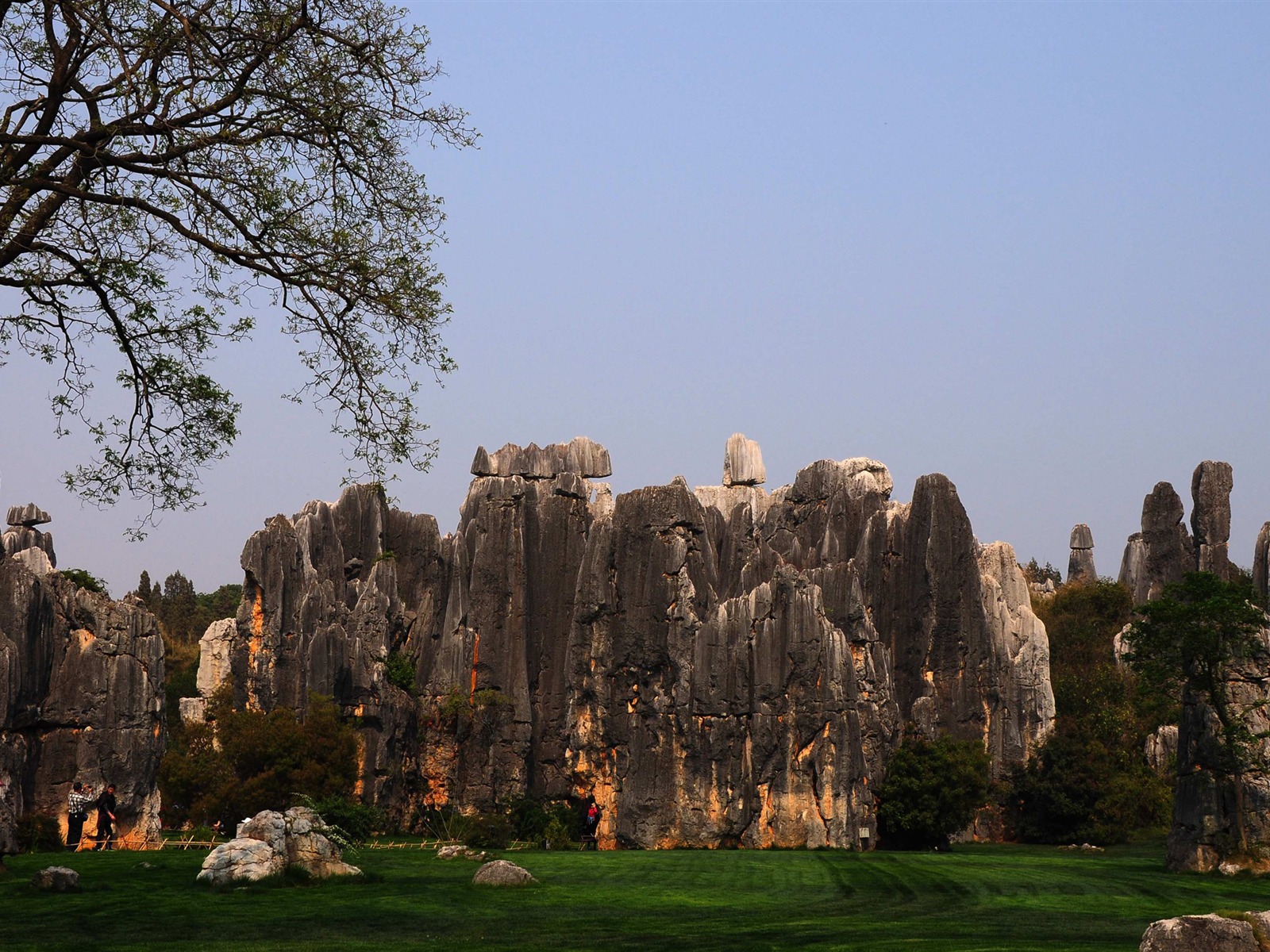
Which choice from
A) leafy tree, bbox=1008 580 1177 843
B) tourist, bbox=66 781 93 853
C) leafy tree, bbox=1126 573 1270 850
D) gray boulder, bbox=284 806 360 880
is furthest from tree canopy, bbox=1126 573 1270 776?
tourist, bbox=66 781 93 853

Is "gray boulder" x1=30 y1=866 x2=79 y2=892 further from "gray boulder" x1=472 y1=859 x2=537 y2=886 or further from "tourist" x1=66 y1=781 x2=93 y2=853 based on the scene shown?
"tourist" x1=66 y1=781 x2=93 y2=853

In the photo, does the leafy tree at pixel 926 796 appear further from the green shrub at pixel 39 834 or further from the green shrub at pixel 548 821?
the green shrub at pixel 39 834

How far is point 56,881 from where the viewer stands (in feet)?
78.2

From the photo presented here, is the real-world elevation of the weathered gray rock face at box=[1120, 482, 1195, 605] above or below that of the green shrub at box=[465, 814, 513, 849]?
above

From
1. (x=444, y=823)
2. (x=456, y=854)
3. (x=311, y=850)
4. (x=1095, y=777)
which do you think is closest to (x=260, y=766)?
(x=444, y=823)

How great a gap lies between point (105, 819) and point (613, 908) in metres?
21.5

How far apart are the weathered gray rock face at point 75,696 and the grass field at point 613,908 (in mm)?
10865

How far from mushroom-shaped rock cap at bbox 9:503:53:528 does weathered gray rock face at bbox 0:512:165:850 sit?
42.5 metres

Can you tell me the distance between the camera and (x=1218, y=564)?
7956cm

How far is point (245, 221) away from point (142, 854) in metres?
20.7

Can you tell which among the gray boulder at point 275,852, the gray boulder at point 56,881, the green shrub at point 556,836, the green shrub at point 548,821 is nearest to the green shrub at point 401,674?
the green shrub at point 548,821

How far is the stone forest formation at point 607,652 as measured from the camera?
4434 cm

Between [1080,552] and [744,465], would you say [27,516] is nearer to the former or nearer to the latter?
[744,465]

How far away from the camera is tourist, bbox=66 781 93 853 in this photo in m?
39.9
